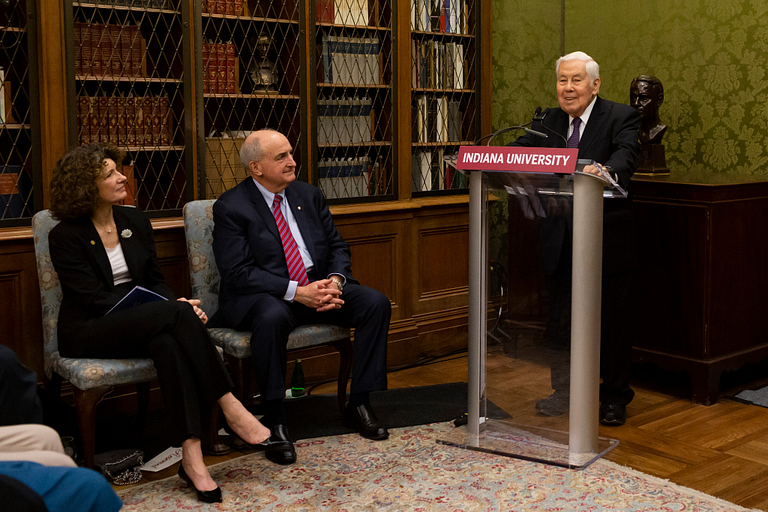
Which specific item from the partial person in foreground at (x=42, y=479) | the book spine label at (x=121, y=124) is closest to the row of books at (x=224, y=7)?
the book spine label at (x=121, y=124)

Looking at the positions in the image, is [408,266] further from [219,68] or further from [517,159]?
[517,159]

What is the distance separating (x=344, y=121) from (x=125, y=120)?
3.73 feet

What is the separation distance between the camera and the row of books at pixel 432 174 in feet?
14.9

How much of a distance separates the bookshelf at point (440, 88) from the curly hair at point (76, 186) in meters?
1.96

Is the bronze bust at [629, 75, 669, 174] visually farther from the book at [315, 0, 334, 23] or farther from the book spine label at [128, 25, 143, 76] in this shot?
the book spine label at [128, 25, 143, 76]

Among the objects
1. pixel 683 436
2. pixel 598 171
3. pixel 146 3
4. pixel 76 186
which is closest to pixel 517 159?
pixel 598 171

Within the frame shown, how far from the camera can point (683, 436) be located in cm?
325

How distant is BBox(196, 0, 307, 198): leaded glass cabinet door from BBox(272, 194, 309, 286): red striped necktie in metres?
0.51

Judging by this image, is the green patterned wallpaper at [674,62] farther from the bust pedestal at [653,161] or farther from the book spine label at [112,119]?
the book spine label at [112,119]

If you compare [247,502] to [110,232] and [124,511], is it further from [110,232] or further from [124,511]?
[110,232]

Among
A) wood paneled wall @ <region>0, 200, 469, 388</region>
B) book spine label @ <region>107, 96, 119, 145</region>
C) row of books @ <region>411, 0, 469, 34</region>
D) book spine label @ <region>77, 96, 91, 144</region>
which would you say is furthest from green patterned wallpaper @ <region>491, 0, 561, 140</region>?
book spine label @ <region>77, 96, 91, 144</region>

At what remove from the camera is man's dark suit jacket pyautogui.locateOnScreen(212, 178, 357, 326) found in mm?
3248

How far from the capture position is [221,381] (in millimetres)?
2781

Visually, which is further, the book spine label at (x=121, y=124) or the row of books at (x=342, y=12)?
the row of books at (x=342, y=12)
